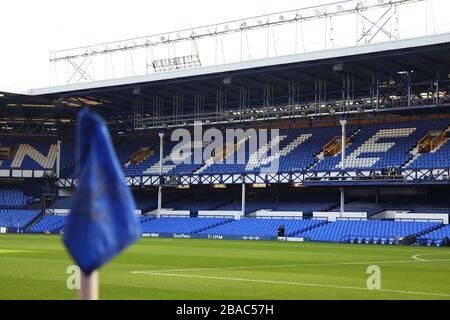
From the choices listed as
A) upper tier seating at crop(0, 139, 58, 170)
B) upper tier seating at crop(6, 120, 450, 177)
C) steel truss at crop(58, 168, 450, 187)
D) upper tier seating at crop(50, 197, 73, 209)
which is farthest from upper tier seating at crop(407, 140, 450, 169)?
upper tier seating at crop(0, 139, 58, 170)

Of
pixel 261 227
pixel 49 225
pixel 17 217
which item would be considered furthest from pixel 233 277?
pixel 17 217

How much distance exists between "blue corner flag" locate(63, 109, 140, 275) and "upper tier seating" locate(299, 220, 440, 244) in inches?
1970

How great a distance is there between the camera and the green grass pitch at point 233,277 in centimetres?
1866

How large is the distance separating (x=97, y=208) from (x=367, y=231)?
173ft

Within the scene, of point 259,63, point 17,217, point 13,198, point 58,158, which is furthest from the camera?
point 58,158

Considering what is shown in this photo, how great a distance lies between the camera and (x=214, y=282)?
2186 centimetres

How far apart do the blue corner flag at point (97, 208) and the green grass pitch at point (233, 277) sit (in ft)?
43.6

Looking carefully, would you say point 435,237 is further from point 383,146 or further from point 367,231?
point 383,146

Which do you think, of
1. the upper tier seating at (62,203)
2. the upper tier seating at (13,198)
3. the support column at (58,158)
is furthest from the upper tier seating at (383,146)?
the upper tier seating at (13,198)

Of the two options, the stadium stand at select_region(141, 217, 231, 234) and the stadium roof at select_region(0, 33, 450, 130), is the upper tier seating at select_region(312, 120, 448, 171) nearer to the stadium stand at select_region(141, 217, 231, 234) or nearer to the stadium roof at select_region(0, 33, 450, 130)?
the stadium roof at select_region(0, 33, 450, 130)

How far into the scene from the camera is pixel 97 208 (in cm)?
467

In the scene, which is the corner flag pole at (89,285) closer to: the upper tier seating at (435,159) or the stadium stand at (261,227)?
the upper tier seating at (435,159)

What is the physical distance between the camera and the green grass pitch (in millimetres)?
18656
